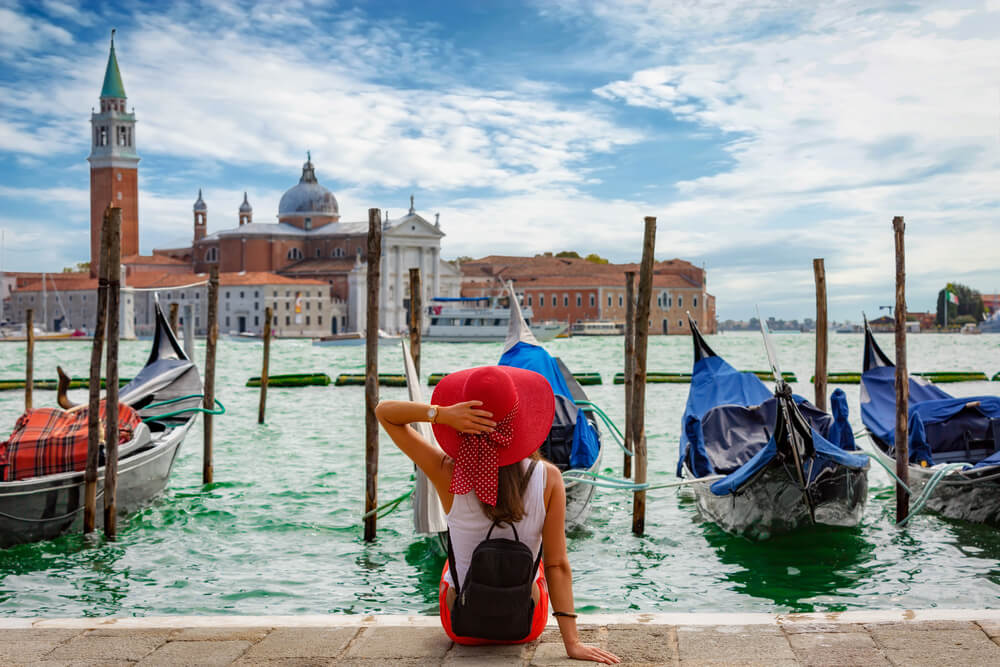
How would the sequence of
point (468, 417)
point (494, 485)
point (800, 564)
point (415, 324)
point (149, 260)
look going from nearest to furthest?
1. point (468, 417)
2. point (494, 485)
3. point (800, 564)
4. point (415, 324)
5. point (149, 260)

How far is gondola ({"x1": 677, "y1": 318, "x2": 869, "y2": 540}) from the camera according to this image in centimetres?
492

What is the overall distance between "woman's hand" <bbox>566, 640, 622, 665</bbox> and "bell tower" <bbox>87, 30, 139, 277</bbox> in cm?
6115

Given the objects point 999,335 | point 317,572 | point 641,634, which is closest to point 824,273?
point 317,572

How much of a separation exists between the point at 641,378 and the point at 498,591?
309 cm

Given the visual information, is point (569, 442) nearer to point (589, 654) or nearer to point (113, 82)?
point (589, 654)

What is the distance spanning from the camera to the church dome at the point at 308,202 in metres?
64.1

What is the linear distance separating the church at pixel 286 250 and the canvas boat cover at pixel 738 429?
50866 millimetres

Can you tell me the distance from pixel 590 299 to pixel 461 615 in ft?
194

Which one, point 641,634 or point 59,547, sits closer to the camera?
point 641,634

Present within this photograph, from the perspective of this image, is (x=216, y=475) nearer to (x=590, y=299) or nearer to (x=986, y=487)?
(x=986, y=487)

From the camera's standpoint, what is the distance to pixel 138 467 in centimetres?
624

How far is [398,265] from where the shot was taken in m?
58.5

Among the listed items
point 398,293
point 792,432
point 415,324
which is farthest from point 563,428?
point 398,293

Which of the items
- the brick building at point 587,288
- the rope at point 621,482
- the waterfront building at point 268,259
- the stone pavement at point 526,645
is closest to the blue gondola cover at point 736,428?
the rope at point 621,482
